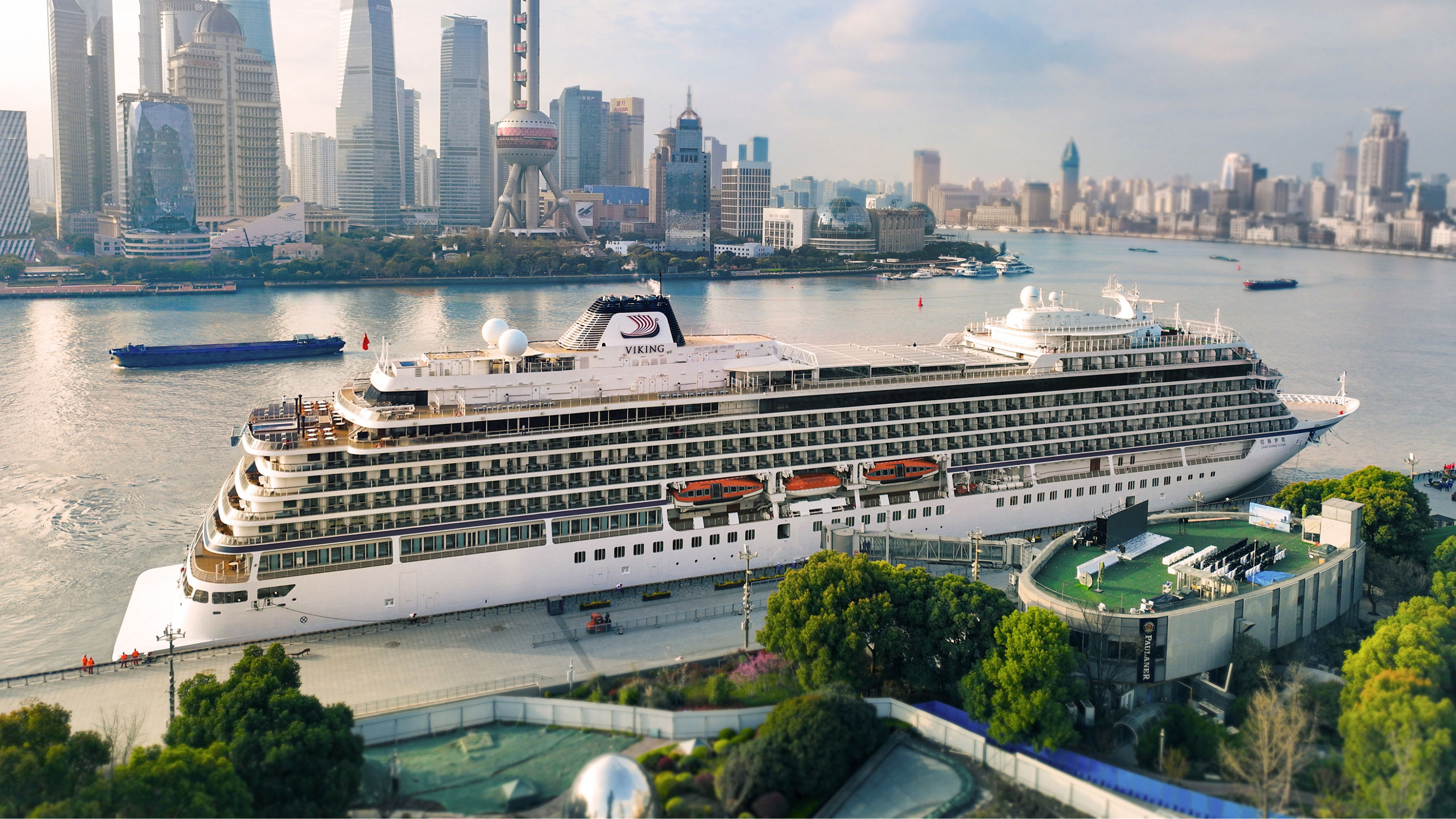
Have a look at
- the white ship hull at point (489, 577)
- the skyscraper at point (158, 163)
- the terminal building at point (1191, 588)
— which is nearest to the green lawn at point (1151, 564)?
the terminal building at point (1191, 588)

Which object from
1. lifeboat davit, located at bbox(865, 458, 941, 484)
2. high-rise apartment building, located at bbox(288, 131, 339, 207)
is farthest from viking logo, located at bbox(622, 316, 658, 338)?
high-rise apartment building, located at bbox(288, 131, 339, 207)

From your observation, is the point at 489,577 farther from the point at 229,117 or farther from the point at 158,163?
the point at 229,117

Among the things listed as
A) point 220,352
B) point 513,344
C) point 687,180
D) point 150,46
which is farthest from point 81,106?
point 513,344

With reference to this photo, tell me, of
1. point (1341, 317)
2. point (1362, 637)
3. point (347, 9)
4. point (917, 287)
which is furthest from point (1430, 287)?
point (347, 9)

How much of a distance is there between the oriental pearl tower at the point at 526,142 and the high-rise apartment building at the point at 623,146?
179 feet

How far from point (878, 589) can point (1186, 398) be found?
12.3m

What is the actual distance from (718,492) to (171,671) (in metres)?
9.31

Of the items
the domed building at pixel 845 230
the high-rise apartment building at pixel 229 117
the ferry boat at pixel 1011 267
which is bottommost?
the ferry boat at pixel 1011 267

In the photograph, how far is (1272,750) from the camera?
1350 cm

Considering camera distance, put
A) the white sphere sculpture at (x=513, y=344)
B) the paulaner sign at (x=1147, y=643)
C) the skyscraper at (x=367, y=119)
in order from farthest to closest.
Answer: the skyscraper at (x=367, y=119)
the white sphere sculpture at (x=513, y=344)
the paulaner sign at (x=1147, y=643)

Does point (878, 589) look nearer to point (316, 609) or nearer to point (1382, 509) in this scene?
point (316, 609)

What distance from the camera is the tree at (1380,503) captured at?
21.1 m

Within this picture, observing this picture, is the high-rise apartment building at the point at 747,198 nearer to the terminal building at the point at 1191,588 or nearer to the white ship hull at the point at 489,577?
the white ship hull at the point at 489,577

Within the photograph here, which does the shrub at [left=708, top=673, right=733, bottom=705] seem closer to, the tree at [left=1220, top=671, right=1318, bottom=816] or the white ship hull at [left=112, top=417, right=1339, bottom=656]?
the white ship hull at [left=112, top=417, right=1339, bottom=656]
